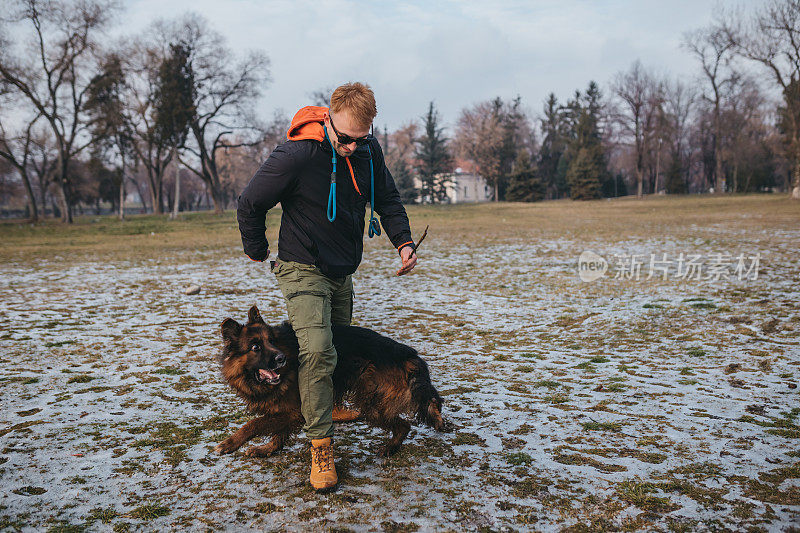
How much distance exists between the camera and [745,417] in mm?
3791

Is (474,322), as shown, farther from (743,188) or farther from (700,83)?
(743,188)

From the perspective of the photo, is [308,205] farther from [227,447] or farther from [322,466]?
[227,447]

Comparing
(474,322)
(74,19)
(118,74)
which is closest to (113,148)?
(118,74)

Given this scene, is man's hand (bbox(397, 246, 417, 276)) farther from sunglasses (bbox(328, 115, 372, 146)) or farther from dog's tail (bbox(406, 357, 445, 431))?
sunglasses (bbox(328, 115, 372, 146))

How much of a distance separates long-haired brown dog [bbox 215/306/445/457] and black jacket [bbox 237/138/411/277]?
1.48 ft

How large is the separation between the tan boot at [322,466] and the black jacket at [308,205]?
973mm

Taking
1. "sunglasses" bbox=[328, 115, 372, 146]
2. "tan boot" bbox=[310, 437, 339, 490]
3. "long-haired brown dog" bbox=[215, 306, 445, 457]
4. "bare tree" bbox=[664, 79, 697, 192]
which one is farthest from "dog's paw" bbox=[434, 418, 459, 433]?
"bare tree" bbox=[664, 79, 697, 192]

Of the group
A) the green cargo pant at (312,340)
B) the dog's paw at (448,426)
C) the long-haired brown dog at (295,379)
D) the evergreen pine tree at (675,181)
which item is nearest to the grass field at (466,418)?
the dog's paw at (448,426)

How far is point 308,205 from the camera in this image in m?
3.05

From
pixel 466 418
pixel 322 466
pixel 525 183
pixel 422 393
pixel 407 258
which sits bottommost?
pixel 466 418

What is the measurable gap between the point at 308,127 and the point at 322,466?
1909 millimetres

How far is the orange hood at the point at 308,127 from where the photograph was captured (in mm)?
2969

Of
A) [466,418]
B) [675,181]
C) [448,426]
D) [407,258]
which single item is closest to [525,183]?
[675,181]

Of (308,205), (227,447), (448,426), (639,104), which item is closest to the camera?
(308,205)
